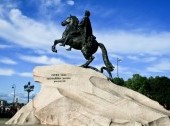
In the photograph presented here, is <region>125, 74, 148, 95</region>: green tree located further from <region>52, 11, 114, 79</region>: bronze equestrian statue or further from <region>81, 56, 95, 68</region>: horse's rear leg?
<region>81, 56, 95, 68</region>: horse's rear leg

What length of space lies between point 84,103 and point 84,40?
10.6 ft

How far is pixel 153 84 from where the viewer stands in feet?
179

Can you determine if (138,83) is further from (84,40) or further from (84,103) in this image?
(84,103)

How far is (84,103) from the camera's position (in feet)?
55.3

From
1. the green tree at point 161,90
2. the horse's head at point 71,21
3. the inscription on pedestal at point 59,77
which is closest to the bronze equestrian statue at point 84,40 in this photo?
the horse's head at point 71,21

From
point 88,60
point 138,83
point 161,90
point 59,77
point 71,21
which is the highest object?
point 71,21

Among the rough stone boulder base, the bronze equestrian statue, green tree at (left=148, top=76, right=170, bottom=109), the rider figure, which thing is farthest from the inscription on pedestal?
green tree at (left=148, top=76, right=170, bottom=109)

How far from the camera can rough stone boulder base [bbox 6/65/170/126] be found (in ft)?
51.5

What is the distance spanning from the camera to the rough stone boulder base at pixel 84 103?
51.5ft

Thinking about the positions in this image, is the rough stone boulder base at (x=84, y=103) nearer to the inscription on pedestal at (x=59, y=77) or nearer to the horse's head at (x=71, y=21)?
the inscription on pedestal at (x=59, y=77)

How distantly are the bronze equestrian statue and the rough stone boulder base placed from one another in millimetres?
1238

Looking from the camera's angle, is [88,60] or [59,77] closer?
[59,77]

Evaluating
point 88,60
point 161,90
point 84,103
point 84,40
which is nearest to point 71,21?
point 84,40

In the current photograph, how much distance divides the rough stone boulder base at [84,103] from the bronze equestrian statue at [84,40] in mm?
1238
